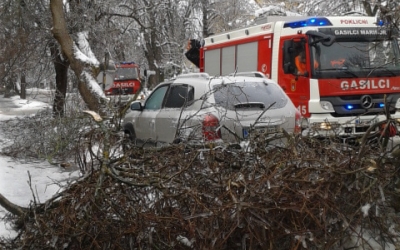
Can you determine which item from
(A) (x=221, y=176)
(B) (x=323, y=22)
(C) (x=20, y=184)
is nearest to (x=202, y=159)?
(A) (x=221, y=176)

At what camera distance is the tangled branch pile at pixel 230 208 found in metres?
3.94

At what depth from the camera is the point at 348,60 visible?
10.1 meters

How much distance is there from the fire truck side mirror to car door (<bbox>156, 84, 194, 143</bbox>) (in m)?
2.79

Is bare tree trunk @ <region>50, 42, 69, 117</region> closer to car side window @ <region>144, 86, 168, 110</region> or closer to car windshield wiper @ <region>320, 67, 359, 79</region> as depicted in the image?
car side window @ <region>144, 86, 168, 110</region>

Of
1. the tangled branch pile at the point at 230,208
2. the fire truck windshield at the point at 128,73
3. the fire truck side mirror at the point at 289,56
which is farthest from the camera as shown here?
the fire truck windshield at the point at 128,73

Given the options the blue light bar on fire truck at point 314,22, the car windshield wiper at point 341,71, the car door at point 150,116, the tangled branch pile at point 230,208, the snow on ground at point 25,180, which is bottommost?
the snow on ground at point 25,180

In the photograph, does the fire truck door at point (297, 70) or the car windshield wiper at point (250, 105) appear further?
the fire truck door at point (297, 70)

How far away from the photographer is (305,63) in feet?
33.2

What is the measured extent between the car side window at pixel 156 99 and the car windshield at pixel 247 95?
5.48 feet

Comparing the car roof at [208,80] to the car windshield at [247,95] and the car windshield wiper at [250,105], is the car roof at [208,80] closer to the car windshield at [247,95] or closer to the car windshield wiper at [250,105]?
the car windshield at [247,95]

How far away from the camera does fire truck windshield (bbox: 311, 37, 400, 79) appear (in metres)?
9.95

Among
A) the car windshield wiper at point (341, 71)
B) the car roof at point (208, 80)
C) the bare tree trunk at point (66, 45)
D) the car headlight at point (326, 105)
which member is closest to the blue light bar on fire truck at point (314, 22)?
the car windshield wiper at point (341, 71)

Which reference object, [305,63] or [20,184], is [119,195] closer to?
[20,184]

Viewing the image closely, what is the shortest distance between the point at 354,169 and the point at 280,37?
7272 mm
